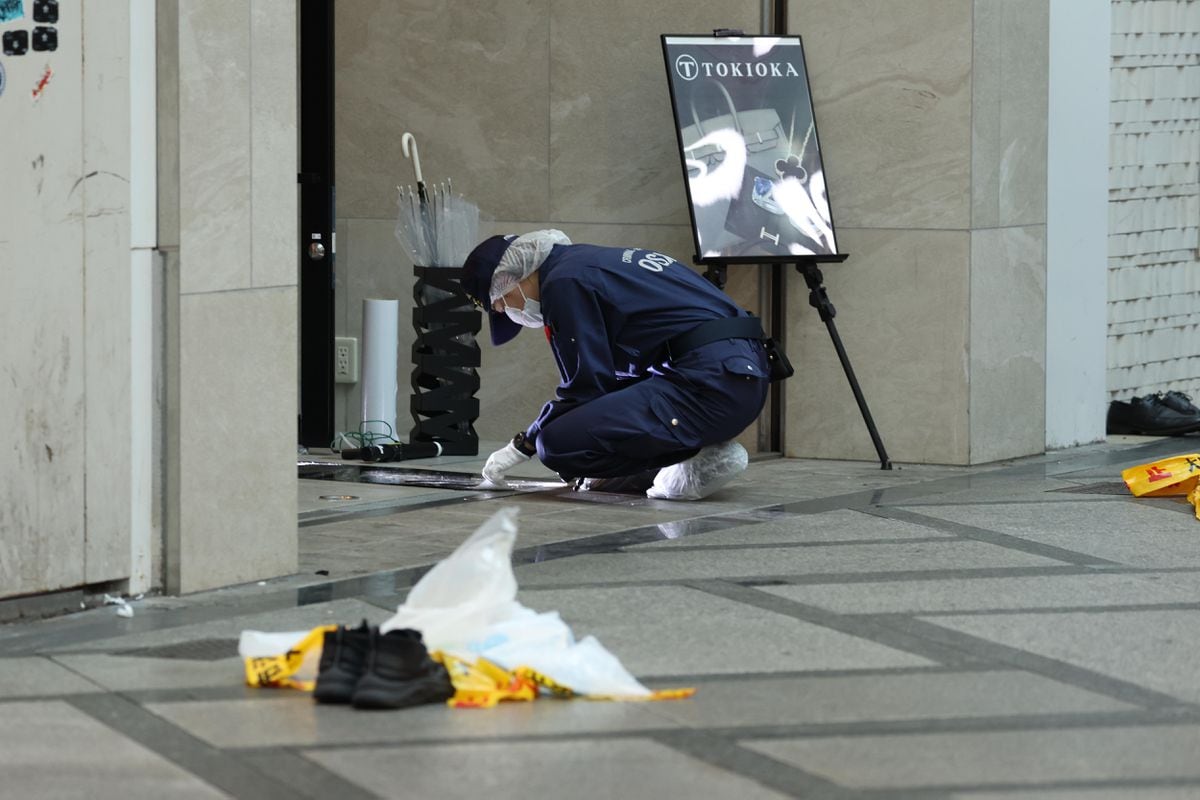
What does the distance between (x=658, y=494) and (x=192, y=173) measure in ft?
8.87

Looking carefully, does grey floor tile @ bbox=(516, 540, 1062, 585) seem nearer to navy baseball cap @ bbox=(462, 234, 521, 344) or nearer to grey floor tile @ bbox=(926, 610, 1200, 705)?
grey floor tile @ bbox=(926, 610, 1200, 705)

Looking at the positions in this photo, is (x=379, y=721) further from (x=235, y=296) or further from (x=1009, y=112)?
(x=1009, y=112)

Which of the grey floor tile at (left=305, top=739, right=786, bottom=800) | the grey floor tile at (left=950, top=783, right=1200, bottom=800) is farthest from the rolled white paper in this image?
the grey floor tile at (left=950, top=783, right=1200, bottom=800)

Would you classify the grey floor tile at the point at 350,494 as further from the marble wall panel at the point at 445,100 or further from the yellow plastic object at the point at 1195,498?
the yellow plastic object at the point at 1195,498

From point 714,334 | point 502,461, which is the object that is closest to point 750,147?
point 714,334

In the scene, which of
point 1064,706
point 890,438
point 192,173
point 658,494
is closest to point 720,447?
point 658,494

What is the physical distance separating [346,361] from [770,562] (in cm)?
406

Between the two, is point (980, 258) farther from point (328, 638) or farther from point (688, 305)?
point (328, 638)

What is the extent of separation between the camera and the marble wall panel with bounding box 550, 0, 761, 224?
8.86 meters

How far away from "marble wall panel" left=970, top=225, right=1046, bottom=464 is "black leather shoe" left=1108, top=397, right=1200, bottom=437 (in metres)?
0.83

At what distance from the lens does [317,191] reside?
9156 mm

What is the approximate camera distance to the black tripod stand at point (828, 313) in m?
8.15

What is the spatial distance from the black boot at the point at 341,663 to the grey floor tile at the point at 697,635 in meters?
0.67

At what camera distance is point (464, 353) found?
8648mm
